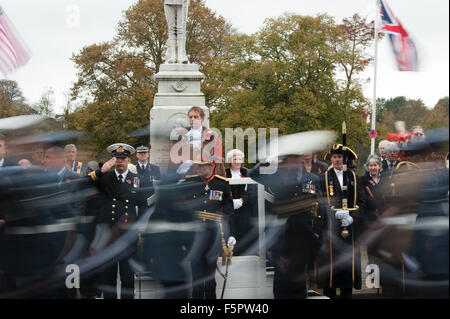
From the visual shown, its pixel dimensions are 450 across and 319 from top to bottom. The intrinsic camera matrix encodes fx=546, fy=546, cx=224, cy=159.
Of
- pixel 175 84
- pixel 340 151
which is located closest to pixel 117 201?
pixel 340 151

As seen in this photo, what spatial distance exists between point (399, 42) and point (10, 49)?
4.17 metres

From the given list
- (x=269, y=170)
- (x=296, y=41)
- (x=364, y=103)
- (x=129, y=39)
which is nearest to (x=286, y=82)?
(x=296, y=41)

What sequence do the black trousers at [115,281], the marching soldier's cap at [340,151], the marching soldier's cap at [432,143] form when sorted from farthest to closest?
the marching soldier's cap at [340,151]
the black trousers at [115,281]
the marching soldier's cap at [432,143]

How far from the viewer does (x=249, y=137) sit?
69.4ft

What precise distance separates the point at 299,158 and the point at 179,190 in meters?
1.37

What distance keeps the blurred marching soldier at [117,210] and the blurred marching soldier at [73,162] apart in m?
0.43

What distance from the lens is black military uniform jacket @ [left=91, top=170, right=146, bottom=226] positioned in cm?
531

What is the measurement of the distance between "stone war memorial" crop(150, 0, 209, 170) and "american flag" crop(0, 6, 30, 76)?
16.3 feet

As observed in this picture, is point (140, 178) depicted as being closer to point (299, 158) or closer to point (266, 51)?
point (299, 158)

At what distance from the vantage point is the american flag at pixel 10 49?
551 cm

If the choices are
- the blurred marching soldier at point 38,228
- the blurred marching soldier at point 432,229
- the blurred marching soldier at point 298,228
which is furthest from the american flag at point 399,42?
the blurred marching soldier at point 38,228

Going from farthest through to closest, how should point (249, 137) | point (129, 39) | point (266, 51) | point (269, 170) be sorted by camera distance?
point (266, 51)
point (129, 39)
point (249, 137)
point (269, 170)

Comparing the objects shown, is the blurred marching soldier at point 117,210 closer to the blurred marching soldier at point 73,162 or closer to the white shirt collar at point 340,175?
the blurred marching soldier at point 73,162

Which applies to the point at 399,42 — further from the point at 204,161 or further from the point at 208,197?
the point at 208,197
